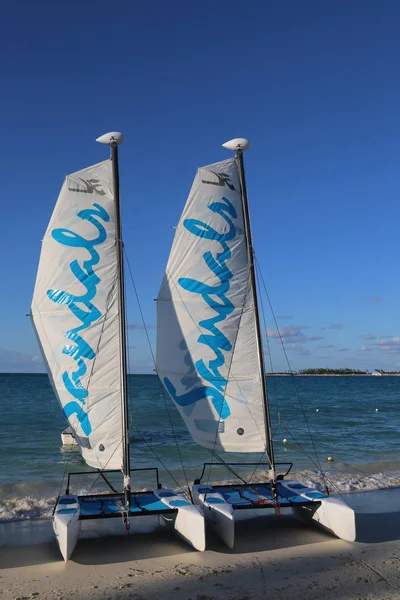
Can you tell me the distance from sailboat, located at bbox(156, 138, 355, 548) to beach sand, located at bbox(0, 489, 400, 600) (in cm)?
124

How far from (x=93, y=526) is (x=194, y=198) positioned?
6.59 metres

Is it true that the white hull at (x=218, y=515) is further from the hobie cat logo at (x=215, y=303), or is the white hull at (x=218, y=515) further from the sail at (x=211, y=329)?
the hobie cat logo at (x=215, y=303)

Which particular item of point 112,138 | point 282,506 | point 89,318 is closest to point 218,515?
point 282,506

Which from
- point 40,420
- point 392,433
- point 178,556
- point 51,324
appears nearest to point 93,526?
point 178,556

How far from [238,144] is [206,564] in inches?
310

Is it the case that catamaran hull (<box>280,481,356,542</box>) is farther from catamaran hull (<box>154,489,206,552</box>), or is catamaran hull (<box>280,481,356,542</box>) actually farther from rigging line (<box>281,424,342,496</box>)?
catamaran hull (<box>154,489,206,552</box>)

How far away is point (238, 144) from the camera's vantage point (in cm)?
1100

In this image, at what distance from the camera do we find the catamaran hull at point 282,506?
8.48 metres

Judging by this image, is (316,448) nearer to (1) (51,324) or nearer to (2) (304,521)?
(2) (304,521)

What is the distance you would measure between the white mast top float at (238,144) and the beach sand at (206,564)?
24.5 feet

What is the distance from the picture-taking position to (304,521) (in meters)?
9.73

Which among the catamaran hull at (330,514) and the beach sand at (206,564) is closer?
the beach sand at (206,564)

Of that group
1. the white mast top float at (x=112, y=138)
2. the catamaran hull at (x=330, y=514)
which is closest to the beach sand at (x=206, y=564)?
the catamaran hull at (x=330, y=514)

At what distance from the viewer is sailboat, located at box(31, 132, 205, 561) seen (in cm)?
954
